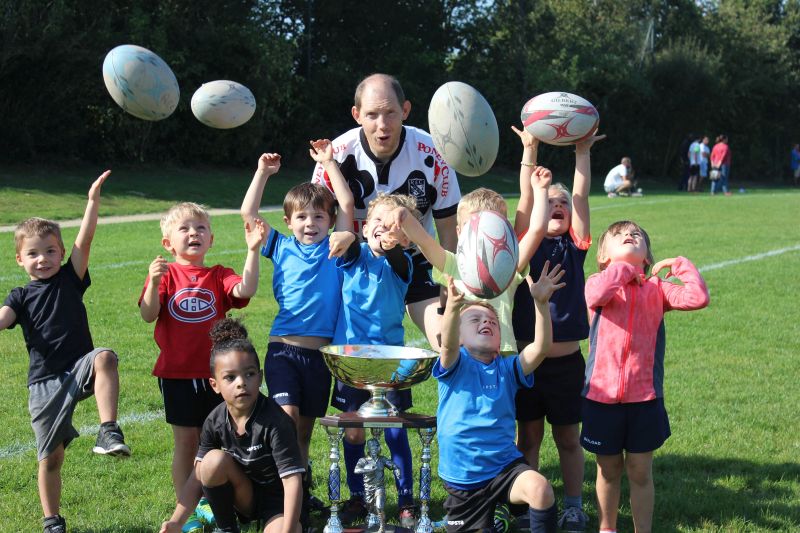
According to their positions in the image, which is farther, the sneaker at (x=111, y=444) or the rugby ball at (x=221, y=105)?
the rugby ball at (x=221, y=105)

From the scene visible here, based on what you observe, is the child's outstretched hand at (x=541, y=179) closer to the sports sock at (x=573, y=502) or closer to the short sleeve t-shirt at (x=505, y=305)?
the short sleeve t-shirt at (x=505, y=305)

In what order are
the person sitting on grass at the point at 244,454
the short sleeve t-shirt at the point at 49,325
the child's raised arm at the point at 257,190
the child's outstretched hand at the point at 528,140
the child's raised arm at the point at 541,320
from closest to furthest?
the child's raised arm at the point at 541,320
the person sitting on grass at the point at 244,454
the short sleeve t-shirt at the point at 49,325
the child's raised arm at the point at 257,190
the child's outstretched hand at the point at 528,140

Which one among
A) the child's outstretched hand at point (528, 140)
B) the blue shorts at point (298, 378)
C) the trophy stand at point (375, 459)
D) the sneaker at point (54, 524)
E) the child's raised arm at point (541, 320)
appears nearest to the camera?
the child's raised arm at point (541, 320)

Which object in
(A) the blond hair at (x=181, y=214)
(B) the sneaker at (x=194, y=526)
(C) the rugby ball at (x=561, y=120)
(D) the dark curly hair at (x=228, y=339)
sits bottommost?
(B) the sneaker at (x=194, y=526)

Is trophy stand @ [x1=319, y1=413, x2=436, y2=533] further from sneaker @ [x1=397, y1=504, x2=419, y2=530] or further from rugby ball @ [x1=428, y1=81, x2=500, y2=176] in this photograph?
rugby ball @ [x1=428, y1=81, x2=500, y2=176]

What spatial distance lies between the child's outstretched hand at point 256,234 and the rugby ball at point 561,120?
4.98 feet

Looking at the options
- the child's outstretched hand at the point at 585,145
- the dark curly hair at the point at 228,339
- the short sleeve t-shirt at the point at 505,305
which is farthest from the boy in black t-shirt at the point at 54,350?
the child's outstretched hand at the point at 585,145

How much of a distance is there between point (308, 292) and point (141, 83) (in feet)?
6.14

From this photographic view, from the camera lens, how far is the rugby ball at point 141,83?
18.3 feet

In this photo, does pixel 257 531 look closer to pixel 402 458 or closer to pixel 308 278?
pixel 402 458

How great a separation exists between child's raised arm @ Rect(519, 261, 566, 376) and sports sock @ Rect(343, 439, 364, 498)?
45.9 inches

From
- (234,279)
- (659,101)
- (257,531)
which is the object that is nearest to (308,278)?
(234,279)

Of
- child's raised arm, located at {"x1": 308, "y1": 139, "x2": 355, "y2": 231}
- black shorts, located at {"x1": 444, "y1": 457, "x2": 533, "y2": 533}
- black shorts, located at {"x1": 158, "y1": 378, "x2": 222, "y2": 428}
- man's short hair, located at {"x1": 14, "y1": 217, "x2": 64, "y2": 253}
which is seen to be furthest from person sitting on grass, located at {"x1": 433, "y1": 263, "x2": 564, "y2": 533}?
man's short hair, located at {"x1": 14, "y1": 217, "x2": 64, "y2": 253}

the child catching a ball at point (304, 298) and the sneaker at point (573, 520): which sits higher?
the child catching a ball at point (304, 298)
